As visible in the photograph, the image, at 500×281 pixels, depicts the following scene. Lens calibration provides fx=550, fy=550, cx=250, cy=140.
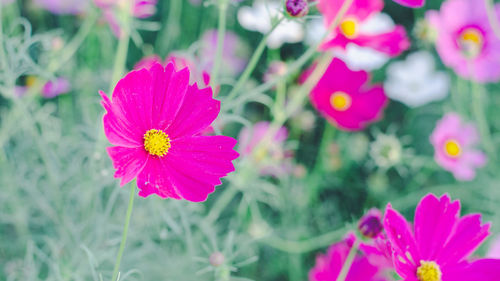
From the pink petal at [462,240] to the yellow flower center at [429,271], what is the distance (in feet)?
0.06

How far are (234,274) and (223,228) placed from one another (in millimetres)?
118

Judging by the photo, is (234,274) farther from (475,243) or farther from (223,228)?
(475,243)

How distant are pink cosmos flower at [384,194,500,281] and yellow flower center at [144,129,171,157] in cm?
28

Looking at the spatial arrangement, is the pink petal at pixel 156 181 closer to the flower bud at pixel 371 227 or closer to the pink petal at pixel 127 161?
the pink petal at pixel 127 161

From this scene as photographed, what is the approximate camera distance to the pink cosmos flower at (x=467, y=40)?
122cm

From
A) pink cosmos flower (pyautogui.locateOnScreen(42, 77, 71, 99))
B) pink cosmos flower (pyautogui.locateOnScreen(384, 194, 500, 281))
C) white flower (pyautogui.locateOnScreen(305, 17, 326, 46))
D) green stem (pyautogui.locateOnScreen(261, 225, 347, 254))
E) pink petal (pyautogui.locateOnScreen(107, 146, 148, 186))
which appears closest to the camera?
pink petal (pyautogui.locateOnScreen(107, 146, 148, 186))

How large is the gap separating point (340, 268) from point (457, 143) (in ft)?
1.98

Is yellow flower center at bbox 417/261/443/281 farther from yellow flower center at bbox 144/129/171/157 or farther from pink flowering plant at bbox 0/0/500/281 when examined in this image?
yellow flower center at bbox 144/129/171/157

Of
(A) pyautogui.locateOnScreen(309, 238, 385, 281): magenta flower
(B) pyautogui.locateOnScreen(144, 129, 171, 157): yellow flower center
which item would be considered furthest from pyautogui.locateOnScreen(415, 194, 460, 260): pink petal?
(B) pyautogui.locateOnScreen(144, 129, 171, 157): yellow flower center

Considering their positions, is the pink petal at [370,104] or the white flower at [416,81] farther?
the white flower at [416,81]

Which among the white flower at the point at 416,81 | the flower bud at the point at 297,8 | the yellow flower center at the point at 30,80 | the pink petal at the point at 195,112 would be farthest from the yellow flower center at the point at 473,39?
the yellow flower center at the point at 30,80

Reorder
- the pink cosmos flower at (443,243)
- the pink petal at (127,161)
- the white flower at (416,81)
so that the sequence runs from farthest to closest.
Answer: the white flower at (416,81) → the pink cosmos flower at (443,243) → the pink petal at (127,161)

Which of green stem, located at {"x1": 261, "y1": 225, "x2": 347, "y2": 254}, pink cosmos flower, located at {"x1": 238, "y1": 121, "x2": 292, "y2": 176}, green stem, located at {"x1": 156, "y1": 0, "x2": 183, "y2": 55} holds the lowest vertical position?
green stem, located at {"x1": 261, "y1": 225, "x2": 347, "y2": 254}

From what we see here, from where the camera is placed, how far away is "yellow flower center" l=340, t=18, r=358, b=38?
1099 mm
